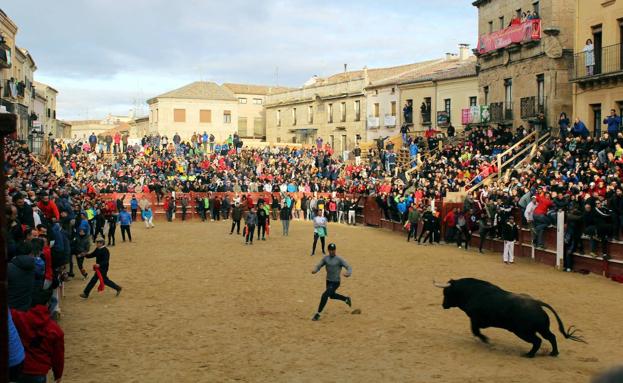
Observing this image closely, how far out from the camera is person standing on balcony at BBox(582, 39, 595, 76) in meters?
28.5

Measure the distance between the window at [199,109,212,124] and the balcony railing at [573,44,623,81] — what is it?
4410cm

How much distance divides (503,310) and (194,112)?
59.1m

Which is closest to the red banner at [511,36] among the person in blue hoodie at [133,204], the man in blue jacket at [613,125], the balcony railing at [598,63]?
the balcony railing at [598,63]

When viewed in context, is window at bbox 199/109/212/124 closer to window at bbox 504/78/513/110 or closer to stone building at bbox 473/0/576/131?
stone building at bbox 473/0/576/131

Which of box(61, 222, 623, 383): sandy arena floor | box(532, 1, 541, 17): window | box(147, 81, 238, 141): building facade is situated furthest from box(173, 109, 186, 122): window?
box(61, 222, 623, 383): sandy arena floor

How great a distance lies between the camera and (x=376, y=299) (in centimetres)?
1614

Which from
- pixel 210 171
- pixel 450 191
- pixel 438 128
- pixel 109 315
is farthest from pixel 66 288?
pixel 438 128

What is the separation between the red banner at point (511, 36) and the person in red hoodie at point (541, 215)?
529 inches

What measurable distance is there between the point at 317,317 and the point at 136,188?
30.3m

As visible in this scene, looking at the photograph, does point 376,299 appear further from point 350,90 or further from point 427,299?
point 350,90

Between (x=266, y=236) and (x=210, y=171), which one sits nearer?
(x=266, y=236)

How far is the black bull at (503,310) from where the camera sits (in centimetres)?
1102

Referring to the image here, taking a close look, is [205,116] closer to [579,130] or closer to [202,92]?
[202,92]

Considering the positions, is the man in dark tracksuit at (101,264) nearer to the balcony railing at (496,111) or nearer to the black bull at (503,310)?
the black bull at (503,310)
